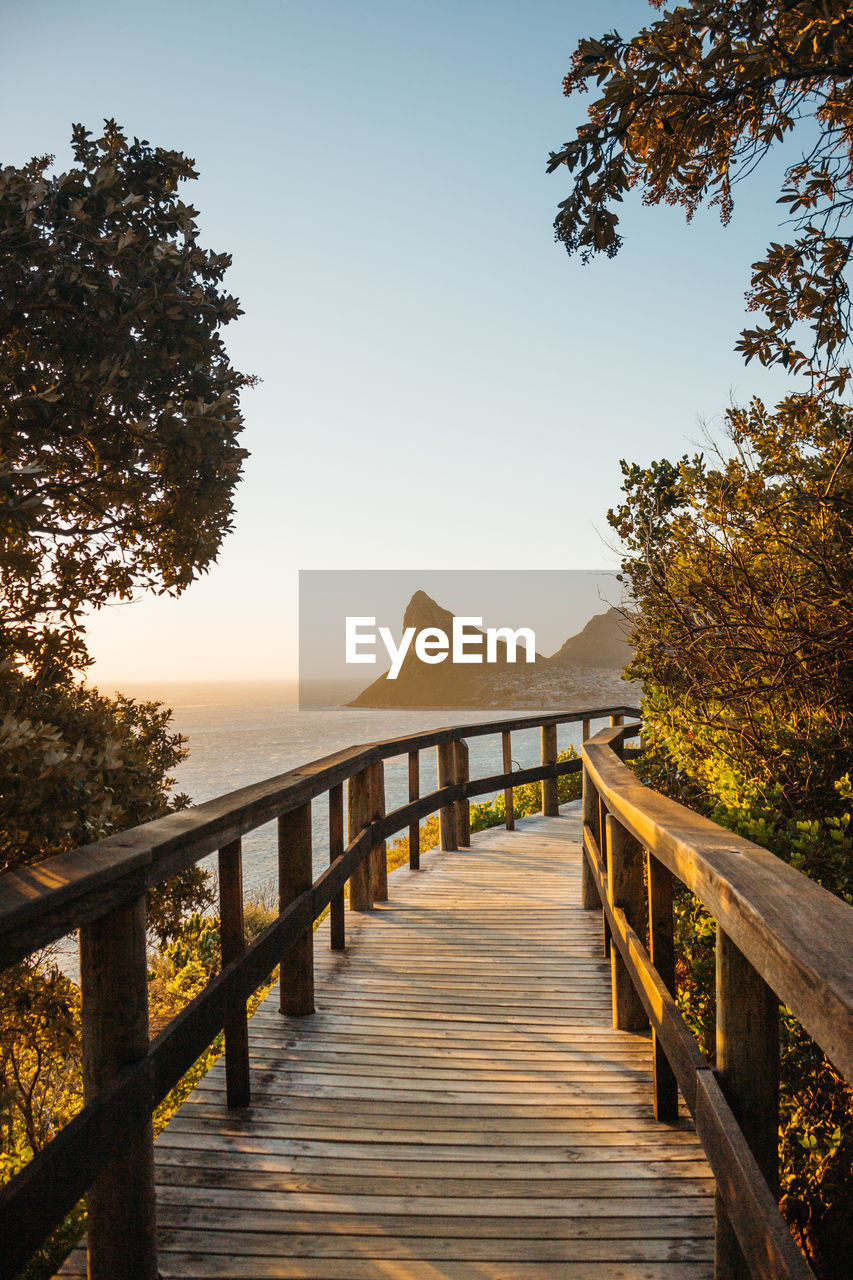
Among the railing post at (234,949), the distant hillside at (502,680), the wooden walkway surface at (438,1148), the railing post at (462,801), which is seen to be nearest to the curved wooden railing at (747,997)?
the wooden walkway surface at (438,1148)

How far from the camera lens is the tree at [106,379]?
16.7 feet

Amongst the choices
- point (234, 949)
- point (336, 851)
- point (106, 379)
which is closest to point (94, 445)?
point (106, 379)

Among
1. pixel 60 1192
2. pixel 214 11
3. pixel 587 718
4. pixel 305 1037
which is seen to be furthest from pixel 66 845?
pixel 214 11

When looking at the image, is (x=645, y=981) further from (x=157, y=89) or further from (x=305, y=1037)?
(x=157, y=89)

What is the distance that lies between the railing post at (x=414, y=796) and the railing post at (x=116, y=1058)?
4.22 metres

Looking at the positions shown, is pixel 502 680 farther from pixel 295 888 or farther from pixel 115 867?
pixel 115 867

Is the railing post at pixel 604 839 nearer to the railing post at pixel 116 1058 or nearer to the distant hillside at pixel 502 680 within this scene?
the railing post at pixel 116 1058

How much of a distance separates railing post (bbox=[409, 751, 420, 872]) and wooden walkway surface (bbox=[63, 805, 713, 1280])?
6.75 feet

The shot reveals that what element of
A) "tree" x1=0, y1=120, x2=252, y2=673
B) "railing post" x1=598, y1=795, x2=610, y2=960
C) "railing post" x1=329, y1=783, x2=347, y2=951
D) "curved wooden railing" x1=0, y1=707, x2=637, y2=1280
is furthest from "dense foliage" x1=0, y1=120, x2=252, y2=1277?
"railing post" x1=598, y1=795, x2=610, y2=960

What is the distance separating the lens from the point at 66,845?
4.26m

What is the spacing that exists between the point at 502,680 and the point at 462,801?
111 meters

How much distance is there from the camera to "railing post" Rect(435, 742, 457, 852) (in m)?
7.00

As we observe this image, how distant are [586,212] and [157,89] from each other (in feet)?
20.4

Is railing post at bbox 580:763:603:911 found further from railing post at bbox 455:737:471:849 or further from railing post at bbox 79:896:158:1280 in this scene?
railing post at bbox 79:896:158:1280
